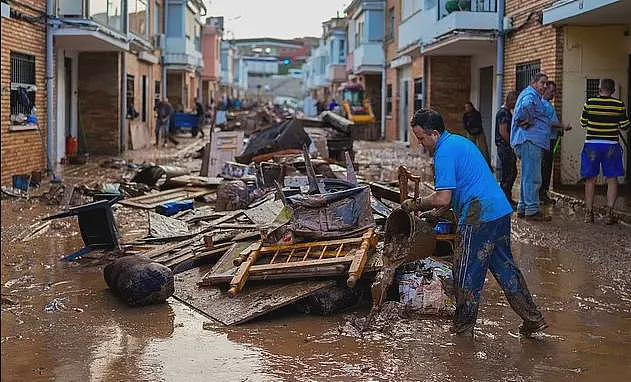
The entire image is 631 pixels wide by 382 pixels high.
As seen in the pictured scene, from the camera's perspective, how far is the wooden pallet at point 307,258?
669 centimetres

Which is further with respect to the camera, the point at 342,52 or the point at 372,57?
the point at 342,52

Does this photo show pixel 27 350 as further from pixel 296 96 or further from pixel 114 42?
pixel 296 96

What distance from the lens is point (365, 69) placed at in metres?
37.8

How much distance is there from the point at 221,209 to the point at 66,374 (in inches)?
254

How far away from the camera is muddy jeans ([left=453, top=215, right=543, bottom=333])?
5.75 meters

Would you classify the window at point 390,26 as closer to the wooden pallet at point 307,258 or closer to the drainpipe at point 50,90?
the drainpipe at point 50,90

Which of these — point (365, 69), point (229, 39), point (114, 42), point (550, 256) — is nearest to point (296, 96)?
point (229, 39)

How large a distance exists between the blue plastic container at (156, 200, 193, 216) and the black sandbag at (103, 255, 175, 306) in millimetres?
4648

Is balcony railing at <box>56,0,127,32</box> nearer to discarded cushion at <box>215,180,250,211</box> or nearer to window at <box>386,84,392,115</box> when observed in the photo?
discarded cushion at <box>215,180,250,211</box>

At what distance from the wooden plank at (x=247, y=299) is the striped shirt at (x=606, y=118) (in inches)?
230

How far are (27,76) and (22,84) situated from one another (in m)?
0.38

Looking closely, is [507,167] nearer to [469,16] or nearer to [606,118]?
[606,118]

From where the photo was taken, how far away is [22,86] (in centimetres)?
1589

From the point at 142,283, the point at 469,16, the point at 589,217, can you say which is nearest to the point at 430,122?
the point at 142,283
